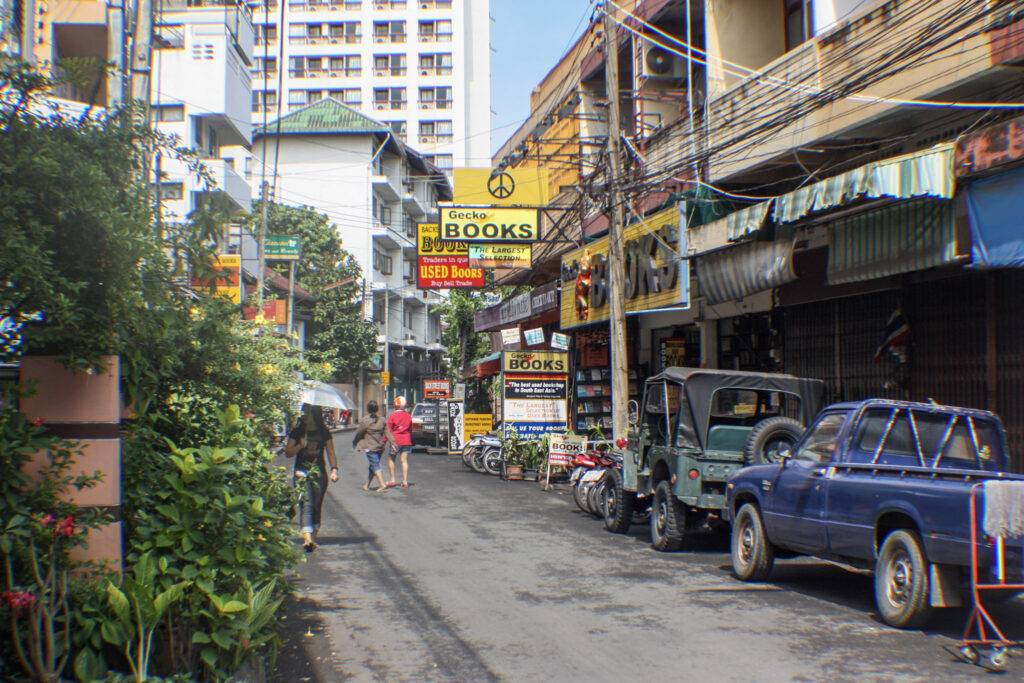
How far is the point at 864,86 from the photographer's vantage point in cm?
1174

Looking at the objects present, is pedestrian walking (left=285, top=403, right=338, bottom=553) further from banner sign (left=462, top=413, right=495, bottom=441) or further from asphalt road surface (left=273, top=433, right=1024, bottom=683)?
banner sign (left=462, top=413, right=495, bottom=441)

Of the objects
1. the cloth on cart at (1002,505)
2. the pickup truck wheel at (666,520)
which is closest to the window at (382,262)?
the pickup truck wheel at (666,520)

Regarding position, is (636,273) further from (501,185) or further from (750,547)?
(750,547)

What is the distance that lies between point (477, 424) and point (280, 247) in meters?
10.9

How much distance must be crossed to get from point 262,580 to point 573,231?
20958 millimetres

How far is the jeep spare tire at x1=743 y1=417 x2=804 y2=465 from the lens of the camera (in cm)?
1060

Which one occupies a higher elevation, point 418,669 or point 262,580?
point 262,580

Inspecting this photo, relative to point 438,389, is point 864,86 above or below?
above

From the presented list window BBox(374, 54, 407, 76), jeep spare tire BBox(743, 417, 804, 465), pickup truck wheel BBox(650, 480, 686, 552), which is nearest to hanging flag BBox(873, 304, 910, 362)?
jeep spare tire BBox(743, 417, 804, 465)

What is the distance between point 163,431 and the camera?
664cm

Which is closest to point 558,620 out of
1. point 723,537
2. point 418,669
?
point 418,669

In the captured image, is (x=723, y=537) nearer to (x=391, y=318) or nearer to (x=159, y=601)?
(x=159, y=601)

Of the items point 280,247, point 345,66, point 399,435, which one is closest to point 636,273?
point 399,435

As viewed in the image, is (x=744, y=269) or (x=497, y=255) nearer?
(x=744, y=269)
